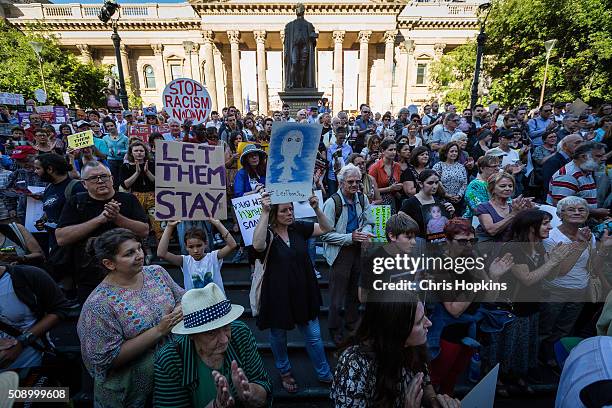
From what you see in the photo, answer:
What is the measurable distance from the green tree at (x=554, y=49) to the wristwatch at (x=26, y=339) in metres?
23.0

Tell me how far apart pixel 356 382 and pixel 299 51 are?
1122cm

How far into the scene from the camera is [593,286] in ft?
9.84

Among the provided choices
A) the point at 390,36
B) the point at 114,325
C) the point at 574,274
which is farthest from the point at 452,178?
the point at 390,36

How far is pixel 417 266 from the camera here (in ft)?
9.46

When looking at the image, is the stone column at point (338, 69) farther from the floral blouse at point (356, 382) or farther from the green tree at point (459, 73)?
the floral blouse at point (356, 382)

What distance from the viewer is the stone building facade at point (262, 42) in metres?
33.5

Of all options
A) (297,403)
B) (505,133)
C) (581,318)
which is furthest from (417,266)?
(505,133)

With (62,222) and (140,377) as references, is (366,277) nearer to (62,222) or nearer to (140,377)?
(140,377)

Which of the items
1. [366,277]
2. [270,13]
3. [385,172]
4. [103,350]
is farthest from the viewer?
[270,13]

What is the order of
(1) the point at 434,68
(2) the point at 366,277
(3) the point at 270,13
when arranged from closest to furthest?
(2) the point at 366,277
(1) the point at 434,68
(3) the point at 270,13

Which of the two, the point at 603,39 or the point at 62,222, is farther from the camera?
the point at 603,39

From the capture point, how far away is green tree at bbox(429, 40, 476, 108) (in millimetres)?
22433

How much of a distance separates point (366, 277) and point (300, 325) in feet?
2.50

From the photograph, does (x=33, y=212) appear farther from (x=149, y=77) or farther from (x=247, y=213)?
(x=149, y=77)
